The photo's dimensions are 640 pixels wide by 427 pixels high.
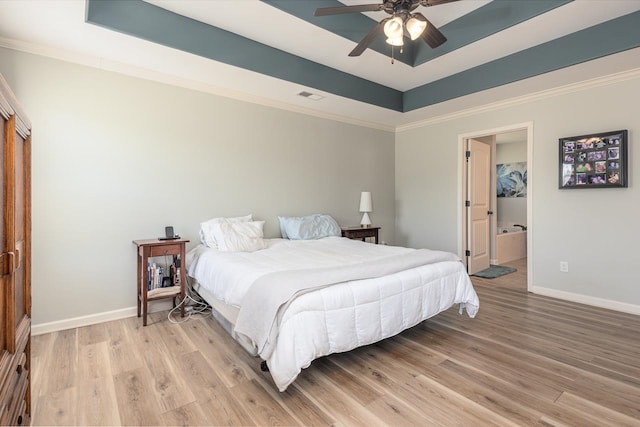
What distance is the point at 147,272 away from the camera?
2.87 meters

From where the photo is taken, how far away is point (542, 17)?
2475 mm

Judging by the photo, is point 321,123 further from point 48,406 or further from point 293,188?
point 48,406

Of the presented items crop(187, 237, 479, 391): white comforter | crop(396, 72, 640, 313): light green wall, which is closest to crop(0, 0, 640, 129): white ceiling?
A: crop(396, 72, 640, 313): light green wall

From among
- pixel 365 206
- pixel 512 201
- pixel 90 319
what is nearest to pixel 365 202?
pixel 365 206

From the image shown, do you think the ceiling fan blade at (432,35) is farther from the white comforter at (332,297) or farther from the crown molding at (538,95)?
the crown molding at (538,95)

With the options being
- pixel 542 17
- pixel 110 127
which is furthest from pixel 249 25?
pixel 542 17

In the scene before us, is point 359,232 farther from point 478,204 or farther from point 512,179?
point 512,179

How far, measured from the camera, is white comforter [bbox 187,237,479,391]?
1764mm

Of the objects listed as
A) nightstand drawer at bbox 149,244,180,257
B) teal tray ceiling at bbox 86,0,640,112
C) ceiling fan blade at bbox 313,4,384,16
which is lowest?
nightstand drawer at bbox 149,244,180,257

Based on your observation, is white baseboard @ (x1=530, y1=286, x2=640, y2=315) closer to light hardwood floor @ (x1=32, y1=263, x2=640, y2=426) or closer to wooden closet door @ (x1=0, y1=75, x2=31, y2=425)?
light hardwood floor @ (x1=32, y1=263, x2=640, y2=426)

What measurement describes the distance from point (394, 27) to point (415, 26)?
14cm

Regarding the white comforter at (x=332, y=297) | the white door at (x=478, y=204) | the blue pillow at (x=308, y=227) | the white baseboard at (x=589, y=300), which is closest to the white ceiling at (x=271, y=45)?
the white door at (x=478, y=204)

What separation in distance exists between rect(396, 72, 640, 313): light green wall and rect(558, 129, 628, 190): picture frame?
0.08 m

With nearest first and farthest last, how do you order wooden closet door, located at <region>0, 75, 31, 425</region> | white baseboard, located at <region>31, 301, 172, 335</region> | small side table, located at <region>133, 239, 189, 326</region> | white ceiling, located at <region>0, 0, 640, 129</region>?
wooden closet door, located at <region>0, 75, 31, 425</region> → white ceiling, located at <region>0, 0, 640, 129</region> → white baseboard, located at <region>31, 301, 172, 335</region> → small side table, located at <region>133, 239, 189, 326</region>
